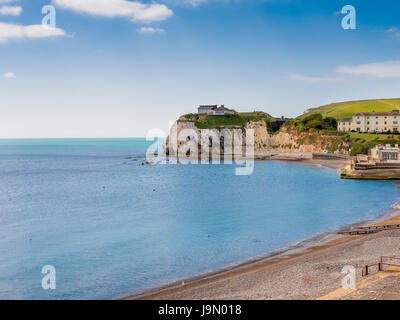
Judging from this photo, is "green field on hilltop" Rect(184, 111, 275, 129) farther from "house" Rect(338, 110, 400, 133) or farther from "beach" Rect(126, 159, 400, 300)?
"beach" Rect(126, 159, 400, 300)

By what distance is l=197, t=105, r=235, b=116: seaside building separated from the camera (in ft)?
434

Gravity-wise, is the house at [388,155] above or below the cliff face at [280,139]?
below

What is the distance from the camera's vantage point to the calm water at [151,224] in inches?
826

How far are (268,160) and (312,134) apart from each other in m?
15.5

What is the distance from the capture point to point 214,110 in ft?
437

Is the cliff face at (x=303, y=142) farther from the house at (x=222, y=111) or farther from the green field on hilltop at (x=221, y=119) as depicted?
the house at (x=222, y=111)

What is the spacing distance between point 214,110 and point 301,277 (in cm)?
11699

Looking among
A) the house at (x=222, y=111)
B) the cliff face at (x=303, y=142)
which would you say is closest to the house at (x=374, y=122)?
the cliff face at (x=303, y=142)

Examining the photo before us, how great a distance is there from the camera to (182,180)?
65875 millimetres

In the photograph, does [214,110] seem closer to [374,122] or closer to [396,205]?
[374,122]

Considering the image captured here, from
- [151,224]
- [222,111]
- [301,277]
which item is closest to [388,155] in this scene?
[151,224]

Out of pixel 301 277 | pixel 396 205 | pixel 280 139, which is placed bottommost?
pixel 301 277

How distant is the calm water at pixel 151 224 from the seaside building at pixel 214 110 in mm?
72193
